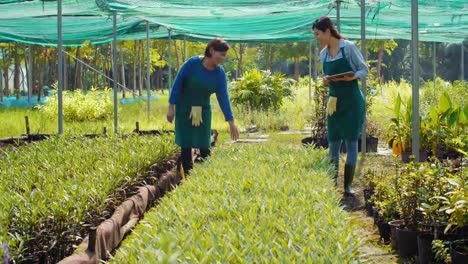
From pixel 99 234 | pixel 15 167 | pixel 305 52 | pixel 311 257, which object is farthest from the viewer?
pixel 305 52

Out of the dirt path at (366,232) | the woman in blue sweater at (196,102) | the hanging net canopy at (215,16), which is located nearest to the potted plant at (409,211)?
the dirt path at (366,232)

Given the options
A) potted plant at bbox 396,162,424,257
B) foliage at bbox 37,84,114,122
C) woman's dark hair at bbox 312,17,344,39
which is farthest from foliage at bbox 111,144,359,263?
foliage at bbox 37,84,114,122

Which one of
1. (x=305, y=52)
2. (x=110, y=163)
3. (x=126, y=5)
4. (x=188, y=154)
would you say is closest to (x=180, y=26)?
(x=126, y=5)

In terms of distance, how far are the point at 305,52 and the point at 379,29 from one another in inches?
821

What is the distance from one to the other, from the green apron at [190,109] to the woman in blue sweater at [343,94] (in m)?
1.10

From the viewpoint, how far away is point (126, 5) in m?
8.53

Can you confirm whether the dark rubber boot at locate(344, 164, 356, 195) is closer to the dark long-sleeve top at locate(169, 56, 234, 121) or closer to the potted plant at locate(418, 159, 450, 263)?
the dark long-sleeve top at locate(169, 56, 234, 121)

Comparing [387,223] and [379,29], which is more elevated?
[379,29]

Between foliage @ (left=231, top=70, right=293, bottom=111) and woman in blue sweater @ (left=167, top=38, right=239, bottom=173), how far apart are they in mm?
8728

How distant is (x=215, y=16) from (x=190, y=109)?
4.10m

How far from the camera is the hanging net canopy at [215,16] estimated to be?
28.7 ft

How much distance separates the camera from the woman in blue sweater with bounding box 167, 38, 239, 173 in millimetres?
6473

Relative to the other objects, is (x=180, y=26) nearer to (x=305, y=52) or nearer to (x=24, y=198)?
(x=24, y=198)

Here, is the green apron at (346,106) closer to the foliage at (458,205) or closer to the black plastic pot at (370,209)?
the black plastic pot at (370,209)
